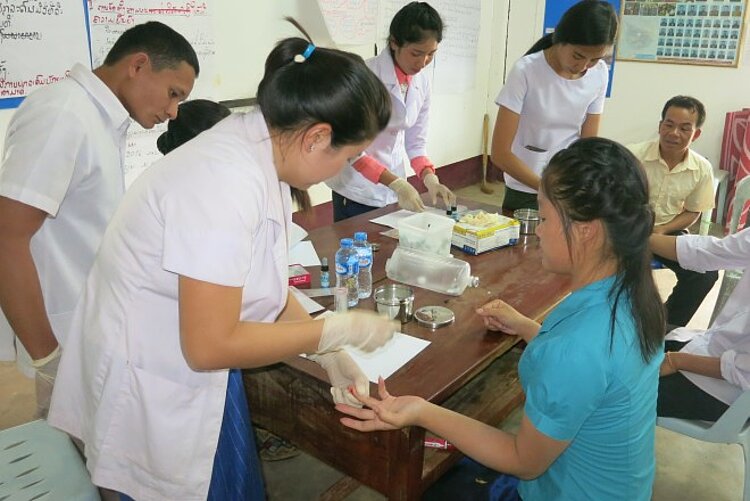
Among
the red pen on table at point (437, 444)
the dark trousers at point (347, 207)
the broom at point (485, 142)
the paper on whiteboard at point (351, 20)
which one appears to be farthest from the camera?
the broom at point (485, 142)

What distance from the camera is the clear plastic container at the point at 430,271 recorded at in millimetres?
1800

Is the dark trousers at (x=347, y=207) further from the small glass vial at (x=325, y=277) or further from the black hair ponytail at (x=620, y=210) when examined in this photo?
the black hair ponytail at (x=620, y=210)

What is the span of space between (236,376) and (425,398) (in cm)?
38

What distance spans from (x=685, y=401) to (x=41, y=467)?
169 centimetres

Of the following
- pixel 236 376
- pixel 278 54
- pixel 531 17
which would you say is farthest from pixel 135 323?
pixel 531 17

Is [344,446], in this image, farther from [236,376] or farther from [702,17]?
[702,17]

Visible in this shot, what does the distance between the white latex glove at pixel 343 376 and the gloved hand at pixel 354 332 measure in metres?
0.06

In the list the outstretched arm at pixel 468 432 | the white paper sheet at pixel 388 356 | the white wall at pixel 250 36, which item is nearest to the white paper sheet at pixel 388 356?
the white paper sheet at pixel 388 356

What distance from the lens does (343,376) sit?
4.20 ft

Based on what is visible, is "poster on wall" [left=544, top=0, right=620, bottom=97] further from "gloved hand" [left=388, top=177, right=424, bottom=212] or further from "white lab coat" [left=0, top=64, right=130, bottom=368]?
"white lab coat" [left=0, top=64, right=130, bottom=368]

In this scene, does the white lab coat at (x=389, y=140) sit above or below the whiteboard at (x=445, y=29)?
below

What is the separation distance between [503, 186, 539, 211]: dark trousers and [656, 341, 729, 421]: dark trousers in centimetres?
96

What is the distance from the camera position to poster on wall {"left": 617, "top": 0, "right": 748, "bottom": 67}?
180 inches

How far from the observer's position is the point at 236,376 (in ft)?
4.02
